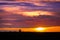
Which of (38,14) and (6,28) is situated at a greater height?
(38,14)

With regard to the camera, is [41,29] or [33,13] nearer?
[41,29]

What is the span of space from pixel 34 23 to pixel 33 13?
0.33ft

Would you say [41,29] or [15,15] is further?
[15,15]

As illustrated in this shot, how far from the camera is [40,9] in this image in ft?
4.93

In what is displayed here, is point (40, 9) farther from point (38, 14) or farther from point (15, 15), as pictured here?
point (15, 15)

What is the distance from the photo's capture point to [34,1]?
154cm

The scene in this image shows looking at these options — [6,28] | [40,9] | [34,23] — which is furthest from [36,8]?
[6,28]

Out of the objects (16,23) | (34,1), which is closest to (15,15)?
(16,23)

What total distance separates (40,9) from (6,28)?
310mm
